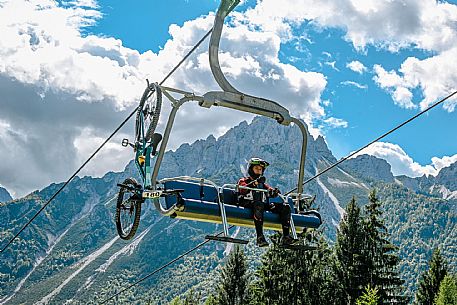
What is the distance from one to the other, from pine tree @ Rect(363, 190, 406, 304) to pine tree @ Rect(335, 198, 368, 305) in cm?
42

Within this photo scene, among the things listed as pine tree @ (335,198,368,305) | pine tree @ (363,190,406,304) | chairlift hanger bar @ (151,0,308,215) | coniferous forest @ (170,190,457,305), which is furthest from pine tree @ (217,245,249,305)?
chairlift hanger bar @ (151,0,308,215)

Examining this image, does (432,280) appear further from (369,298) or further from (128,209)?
(128,209)

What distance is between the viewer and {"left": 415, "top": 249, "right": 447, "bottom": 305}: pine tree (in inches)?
1681

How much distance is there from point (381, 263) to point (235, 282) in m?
9.48

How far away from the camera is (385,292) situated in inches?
1481

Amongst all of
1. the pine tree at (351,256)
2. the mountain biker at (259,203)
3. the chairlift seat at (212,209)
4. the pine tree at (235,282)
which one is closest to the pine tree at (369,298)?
the pine tree at (351,256)

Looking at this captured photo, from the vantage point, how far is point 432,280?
43.0 meters

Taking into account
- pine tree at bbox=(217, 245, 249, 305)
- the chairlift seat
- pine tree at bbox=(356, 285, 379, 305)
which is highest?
pine tree at bbox=(217, 245, 249, 305)

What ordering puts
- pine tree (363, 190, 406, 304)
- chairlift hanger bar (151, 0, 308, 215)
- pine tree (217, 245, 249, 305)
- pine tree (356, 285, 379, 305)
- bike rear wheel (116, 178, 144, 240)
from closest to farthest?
1. chairlift hanger bar (151, 0, 308, 215)
2. bike rear wheel (116, 178, 144, 240)
3. pine tree (356, 285, 379, 305)
4. pine tree (363, 190, 406, 304)
5. pine tree (217, 245, 249, 305)

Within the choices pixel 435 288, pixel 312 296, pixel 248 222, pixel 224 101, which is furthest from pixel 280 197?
pixel 435 288

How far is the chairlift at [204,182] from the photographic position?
320 inches

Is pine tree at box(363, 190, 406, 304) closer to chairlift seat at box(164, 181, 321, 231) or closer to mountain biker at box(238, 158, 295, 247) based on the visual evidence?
chairlift seat at box(164, 181, 321, 231)

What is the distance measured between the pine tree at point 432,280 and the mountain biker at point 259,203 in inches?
1453

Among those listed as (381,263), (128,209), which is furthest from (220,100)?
(381,263)
